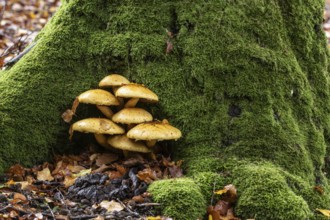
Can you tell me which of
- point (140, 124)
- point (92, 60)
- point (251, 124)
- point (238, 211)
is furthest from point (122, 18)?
point (238, 211)

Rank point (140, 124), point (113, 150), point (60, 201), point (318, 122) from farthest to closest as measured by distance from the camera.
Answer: point (318, 122) < point (113, 150) < point (140, 124) < point (60, 201)

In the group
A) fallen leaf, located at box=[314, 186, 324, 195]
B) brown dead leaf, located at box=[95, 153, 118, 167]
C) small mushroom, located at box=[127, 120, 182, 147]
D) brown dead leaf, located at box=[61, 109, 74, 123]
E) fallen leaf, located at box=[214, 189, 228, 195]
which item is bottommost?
fallen leaf, located at box=[314, 186, 324, 195]

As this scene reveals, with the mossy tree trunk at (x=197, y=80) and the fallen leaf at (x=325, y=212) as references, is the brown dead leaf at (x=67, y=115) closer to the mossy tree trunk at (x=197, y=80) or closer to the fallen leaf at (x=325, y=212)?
the mossy tree trunk at (x=197, y=80)

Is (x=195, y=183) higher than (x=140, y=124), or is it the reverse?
(x=140, y=124)

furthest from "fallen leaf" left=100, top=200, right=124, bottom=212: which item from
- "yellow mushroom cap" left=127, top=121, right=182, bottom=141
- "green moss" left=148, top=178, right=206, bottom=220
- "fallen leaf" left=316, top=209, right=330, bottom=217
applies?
"fallen leaf" left=316, top=209, right=330, bottom=217

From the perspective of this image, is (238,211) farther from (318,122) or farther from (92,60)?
(92,60)

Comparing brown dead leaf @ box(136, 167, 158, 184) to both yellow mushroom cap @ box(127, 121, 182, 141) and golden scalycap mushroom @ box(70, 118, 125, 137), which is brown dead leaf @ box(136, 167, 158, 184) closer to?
yellow mushroom cap @ box(127, 121, 182, 141)
